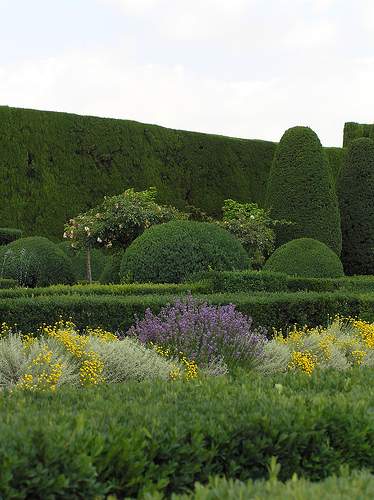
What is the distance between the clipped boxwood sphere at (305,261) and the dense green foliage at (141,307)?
5102 millimetres

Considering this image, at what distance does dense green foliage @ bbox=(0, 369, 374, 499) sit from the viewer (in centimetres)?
276

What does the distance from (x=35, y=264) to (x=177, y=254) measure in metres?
3.80

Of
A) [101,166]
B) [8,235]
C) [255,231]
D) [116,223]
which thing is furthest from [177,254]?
[101,166]

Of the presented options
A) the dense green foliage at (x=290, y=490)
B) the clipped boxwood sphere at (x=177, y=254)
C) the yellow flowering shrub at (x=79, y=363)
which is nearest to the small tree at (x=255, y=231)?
the clipped boxwood sphere at (x=177, y=254)

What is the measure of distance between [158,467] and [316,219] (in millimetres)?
15732

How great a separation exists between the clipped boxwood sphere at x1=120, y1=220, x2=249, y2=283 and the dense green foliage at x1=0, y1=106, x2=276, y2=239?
23.1 ft

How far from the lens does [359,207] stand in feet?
64.7

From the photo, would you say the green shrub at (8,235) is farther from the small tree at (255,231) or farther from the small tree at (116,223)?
the small tree at (255,231)

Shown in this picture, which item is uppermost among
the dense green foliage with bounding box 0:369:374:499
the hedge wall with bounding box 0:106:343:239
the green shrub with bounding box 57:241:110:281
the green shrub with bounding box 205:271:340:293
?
the hedge wall with bounding box 0:106:343:239

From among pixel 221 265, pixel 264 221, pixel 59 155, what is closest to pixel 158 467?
pixel 221 265

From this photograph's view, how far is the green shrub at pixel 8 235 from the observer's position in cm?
1731

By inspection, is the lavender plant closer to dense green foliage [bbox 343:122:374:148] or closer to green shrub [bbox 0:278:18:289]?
green shrub [bbox 0:278:18:289]

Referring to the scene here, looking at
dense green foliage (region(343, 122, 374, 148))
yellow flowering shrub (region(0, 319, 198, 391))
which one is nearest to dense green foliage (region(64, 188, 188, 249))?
yellow flowering shrub (region(0, 319, 198, 391))

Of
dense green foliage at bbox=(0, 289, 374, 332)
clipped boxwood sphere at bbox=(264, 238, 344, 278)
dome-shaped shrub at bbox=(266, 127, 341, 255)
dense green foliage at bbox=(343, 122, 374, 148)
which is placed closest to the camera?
dense green foliage at bbox=(0, 289, 374, 332)
